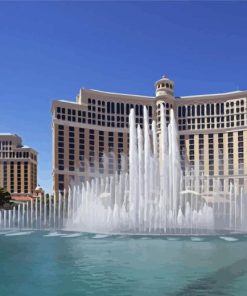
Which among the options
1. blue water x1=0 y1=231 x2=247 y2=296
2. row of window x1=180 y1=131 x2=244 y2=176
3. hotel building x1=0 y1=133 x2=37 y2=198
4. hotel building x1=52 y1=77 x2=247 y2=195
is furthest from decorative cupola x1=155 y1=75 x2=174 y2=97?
blue water x1=0 y1=231 x2=247 y2=296

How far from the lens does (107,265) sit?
16359 millimetres

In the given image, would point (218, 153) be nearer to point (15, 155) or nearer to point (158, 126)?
point (158, 126)

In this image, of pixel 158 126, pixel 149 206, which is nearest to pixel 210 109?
pixel 158 126

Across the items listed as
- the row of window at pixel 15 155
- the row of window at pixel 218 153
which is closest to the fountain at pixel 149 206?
the row of window at pixel 218 153

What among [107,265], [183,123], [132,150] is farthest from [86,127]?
[107,265]

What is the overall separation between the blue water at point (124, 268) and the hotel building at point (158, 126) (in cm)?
7370

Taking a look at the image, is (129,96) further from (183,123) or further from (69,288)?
(69,288)

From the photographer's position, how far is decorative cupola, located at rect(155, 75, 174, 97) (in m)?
101

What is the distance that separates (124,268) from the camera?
1566 cm

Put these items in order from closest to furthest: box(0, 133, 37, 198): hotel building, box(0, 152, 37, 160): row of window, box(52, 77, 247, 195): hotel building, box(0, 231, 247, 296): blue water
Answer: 1. box(0, 231, 247, 296): blue water
2. box(52, 77, 247, 195): hotel building
3. box(0, 133, 37, 198): hotel building
4. box(0, 152, 37, 160): row of window

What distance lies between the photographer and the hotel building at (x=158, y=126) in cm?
9750

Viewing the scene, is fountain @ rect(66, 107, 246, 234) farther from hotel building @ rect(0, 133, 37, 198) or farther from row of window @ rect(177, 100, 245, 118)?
hotel building @ rect(0, 133, 37, 198)

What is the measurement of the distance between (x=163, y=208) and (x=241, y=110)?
70778 millimetres

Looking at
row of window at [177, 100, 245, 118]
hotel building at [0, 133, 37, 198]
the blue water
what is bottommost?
the blue water
